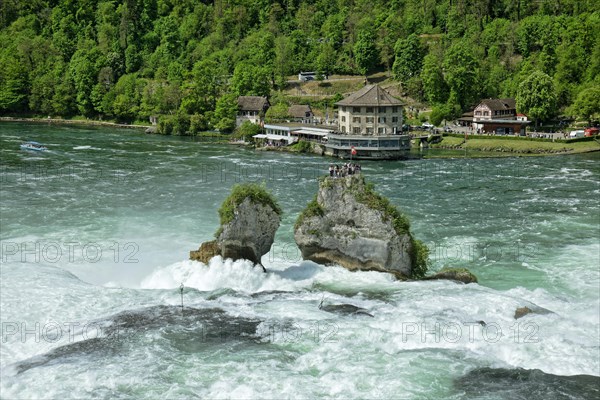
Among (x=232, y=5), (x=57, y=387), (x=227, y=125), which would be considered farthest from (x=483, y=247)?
(x=232, y=5)

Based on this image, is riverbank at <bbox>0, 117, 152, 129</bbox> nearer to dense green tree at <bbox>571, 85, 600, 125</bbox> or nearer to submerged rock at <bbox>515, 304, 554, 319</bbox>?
dense green tree at <bbox>571, 85, 600, 125</bbox>

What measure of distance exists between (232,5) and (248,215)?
4909 inches

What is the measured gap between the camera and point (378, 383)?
23094 millimetres

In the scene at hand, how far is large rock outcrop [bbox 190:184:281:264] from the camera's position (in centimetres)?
3272

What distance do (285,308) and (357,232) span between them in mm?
6468

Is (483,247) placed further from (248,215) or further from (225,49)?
(225,49)

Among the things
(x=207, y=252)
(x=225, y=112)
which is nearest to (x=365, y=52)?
(x=225, y=112)

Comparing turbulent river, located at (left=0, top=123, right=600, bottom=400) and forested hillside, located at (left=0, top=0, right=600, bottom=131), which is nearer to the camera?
turbulent river, located at (left=0, top=123, right=600, bottom=400)

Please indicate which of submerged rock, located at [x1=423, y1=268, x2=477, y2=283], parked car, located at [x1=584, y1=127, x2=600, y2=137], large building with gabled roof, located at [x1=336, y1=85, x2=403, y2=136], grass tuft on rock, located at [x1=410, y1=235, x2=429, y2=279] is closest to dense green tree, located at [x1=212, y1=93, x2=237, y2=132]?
large building with gabled roof, located at [x1=336, y1=85, x2=403, y2=136]

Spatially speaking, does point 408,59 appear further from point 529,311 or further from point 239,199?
point 529,311

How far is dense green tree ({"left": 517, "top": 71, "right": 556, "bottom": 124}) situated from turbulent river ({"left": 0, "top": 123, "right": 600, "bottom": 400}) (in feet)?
118

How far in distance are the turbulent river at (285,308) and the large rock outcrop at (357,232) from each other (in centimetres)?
99

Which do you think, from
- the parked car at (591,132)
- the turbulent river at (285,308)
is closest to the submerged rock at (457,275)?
the turbulent river at (285,308)

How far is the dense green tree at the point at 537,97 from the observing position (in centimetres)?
8819
